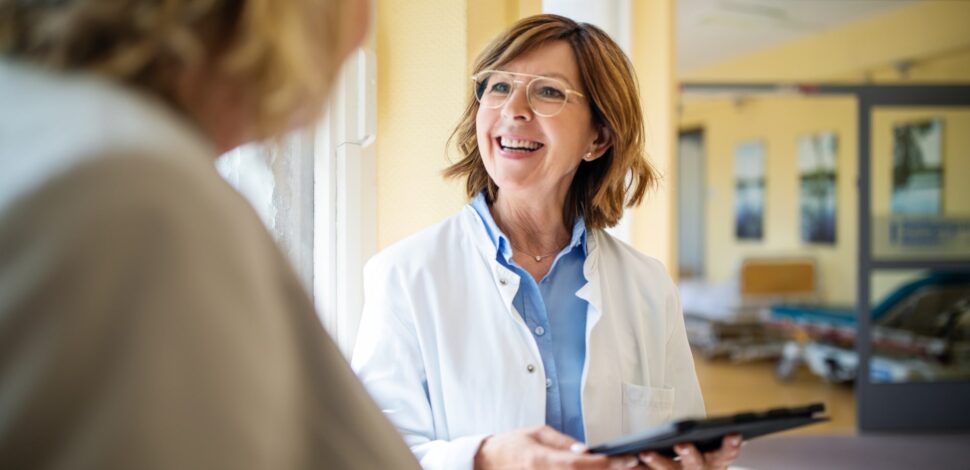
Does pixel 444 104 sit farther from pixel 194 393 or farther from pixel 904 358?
pixel 904 358

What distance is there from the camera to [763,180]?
10.1m

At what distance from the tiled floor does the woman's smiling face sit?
4.95m

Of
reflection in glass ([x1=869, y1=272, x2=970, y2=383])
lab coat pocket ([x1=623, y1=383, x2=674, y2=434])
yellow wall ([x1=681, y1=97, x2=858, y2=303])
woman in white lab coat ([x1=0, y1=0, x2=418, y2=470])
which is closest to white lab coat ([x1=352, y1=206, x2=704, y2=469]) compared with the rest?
lab coat pocket ([x1=623, y1=383, x2=674, y2=434])

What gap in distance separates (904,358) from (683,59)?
15.5 feet

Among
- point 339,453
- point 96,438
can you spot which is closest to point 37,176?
point 96,438

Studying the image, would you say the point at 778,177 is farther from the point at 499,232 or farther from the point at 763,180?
the point at 499,232

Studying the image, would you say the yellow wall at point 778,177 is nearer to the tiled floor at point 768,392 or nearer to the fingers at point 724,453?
the tiled floor at point 768,392

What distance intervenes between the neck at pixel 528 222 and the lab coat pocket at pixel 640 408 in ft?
1.07

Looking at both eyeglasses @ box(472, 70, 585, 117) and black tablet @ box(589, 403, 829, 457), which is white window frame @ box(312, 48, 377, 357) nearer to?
eyeglasses @ box(472, 70, 585, 117)

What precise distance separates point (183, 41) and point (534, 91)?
1.11 meters

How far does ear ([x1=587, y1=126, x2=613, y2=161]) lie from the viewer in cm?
168

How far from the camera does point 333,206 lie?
1.93m

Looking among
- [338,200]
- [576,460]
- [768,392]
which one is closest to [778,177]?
[768,392]

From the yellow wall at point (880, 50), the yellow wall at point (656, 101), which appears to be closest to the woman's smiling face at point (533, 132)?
the yellow wall at point (656, 101)
